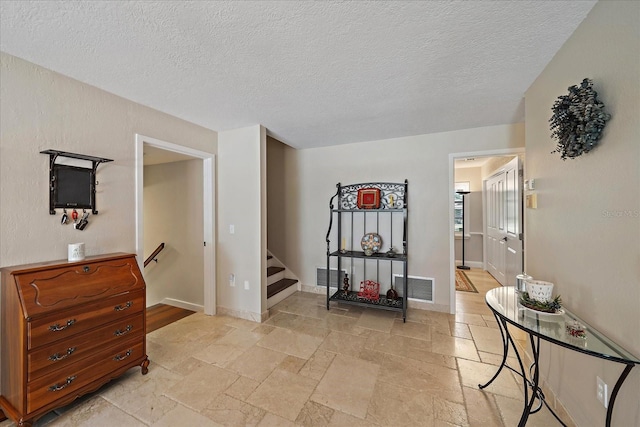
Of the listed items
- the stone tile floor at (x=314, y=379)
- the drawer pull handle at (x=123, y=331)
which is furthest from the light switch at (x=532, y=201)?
the drawer pull handle at (x=123, y=331)

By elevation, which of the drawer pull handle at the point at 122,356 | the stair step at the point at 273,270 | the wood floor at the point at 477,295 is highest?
the stair step at the point at 273,270

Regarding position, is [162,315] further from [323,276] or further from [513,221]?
[513,221]

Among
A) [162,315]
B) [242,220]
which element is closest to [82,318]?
[242,220]

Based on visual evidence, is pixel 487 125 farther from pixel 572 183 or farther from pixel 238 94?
pixel 238 94

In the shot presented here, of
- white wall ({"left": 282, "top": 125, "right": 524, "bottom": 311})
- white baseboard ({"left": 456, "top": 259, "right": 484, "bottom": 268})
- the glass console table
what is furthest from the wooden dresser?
white baseboard ({"left": 456, "top": 259, "right": 484, "bottom": 268})

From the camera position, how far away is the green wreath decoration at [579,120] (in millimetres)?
1253

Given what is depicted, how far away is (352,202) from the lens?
3904 mm

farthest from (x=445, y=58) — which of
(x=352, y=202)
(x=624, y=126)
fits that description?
(x=352, y=202)

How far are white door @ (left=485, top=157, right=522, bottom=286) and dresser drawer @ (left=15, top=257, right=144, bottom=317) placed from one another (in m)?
4.70

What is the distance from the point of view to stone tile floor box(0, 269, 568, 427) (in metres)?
1.67

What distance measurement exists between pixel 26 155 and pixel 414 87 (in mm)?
3109

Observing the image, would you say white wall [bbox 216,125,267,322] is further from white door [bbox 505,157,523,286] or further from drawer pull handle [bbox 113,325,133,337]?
white door [bbox 505,157,523,286]

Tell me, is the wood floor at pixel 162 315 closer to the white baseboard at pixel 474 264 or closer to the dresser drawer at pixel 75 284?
the dresser drawer at pixel 75 284

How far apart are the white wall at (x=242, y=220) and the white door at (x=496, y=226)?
4189mm
